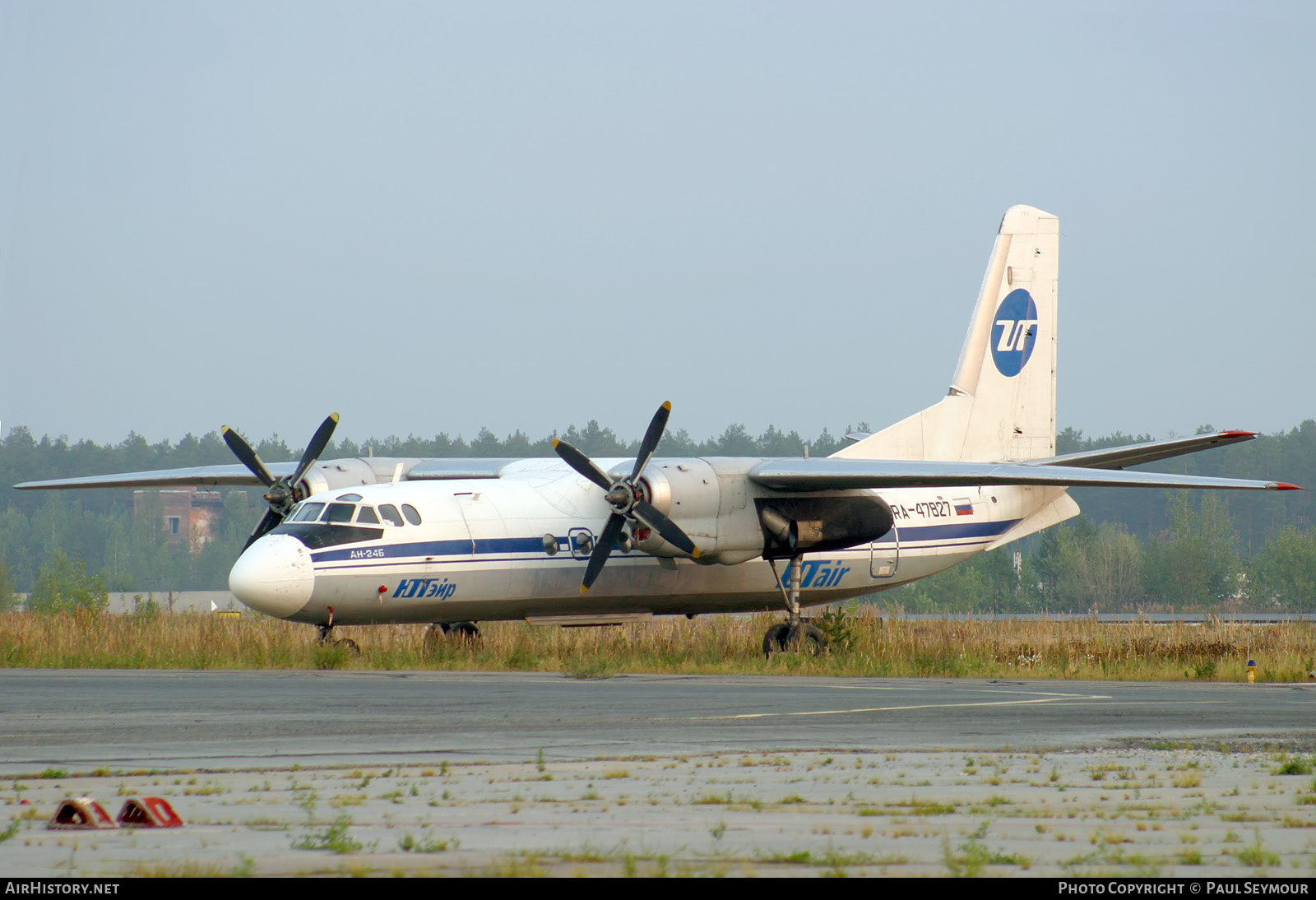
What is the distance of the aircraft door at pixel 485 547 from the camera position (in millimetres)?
23031

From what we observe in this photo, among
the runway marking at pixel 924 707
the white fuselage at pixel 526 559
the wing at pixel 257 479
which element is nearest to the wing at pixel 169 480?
the wing at pixel 257 479

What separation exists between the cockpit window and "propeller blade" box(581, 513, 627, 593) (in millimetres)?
4358

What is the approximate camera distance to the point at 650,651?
24.4 m

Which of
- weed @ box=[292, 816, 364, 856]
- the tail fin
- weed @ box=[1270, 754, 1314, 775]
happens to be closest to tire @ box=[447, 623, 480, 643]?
the tail fin

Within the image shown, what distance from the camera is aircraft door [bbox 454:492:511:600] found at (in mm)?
23031

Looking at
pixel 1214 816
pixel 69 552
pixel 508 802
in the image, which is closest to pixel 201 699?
pixel 508 802

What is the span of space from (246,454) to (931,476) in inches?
470

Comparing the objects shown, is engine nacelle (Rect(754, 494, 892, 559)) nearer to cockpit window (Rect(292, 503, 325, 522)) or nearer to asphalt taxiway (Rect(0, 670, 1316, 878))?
cockpit window (Rect(292, 503, 325, 522))

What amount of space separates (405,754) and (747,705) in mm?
5151

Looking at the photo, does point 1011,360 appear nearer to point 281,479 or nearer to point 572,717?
point 281,479

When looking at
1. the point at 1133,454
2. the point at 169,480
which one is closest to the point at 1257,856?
the point at 1133,454

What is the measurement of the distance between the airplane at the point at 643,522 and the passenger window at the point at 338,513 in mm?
28

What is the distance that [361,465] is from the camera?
26094 millimetres
